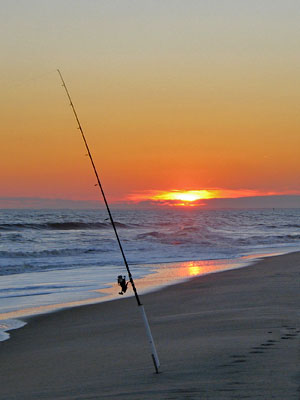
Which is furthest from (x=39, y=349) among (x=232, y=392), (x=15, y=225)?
(x=15, y=225)

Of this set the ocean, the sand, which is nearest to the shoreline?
the ocean

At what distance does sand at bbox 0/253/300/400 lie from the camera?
13.6ft

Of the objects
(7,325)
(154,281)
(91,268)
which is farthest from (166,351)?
(91,268)

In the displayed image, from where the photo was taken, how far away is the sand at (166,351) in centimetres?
414

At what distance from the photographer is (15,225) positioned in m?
48.2

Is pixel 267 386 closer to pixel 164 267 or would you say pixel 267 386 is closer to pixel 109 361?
pixel 109 361

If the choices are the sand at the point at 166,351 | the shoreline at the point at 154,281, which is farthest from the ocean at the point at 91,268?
the sand at the point at 166,351

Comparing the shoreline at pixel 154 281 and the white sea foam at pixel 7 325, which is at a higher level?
the shoreline at pixel 154 281

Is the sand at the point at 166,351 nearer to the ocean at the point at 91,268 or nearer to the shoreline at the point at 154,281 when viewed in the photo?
the shoreline at the point at 154,281

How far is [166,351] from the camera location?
213 inches

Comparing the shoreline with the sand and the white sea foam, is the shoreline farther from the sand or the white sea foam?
the sand

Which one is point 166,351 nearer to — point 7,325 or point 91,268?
point 7,325

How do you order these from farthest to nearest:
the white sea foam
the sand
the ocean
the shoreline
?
1. the ocean
2. the shoreline
3. the white sea foam
4. the sand

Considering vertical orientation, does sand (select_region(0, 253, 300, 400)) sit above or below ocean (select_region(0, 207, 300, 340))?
below
